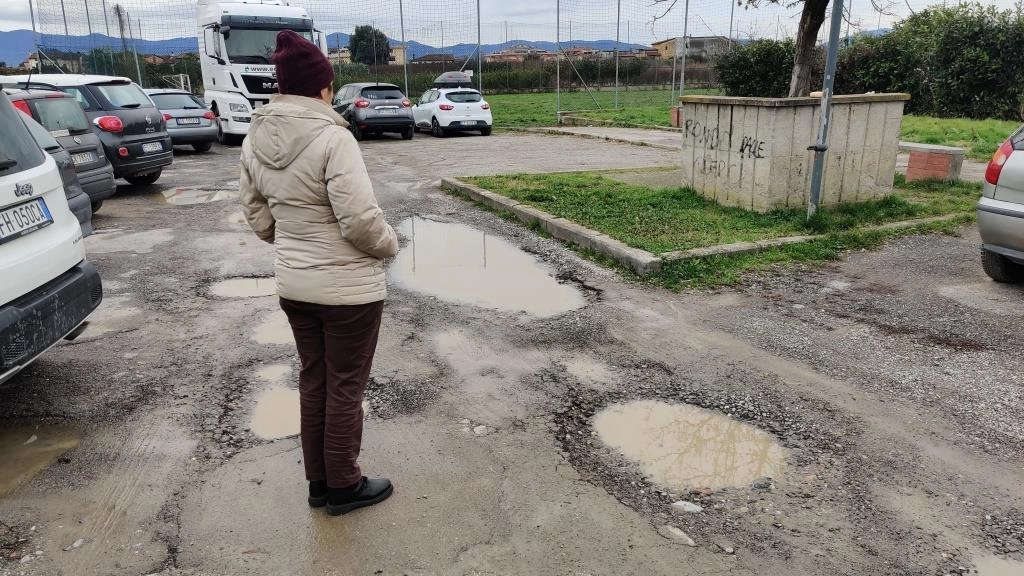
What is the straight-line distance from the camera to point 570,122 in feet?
76.5

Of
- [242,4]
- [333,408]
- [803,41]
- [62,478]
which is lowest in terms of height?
[62,478]

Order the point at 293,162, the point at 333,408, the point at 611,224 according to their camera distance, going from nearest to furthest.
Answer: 1. the point at 293,162
2. the point at 333,408
3. the point at 611,224

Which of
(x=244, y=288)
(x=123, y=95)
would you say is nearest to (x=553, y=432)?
(x=244, y=288)

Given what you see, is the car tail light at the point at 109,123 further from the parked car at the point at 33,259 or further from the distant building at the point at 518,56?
the distant building at the point at 518,56

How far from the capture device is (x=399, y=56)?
2814 cm

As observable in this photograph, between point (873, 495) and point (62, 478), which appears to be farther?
point (62, 478)

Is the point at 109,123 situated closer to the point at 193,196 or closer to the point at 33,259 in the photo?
the point at 193,196

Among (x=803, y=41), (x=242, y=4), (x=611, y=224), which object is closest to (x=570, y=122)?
(x=242, y=4)

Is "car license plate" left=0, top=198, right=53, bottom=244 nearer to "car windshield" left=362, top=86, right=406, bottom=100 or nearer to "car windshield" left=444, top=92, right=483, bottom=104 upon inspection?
"car windshield" left=362, top=86, right=406, bottom=100

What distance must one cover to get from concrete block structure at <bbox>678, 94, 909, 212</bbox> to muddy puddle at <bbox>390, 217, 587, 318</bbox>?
8.73 feet

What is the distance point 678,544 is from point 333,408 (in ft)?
4.79

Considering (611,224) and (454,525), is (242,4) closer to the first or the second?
(611,224)

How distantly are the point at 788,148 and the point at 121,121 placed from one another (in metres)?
9.20

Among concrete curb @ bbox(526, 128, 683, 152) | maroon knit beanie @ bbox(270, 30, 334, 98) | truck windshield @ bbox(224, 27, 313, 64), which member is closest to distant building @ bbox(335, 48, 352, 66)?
truck windshield @ bbox(224, 27, 313, 64)
